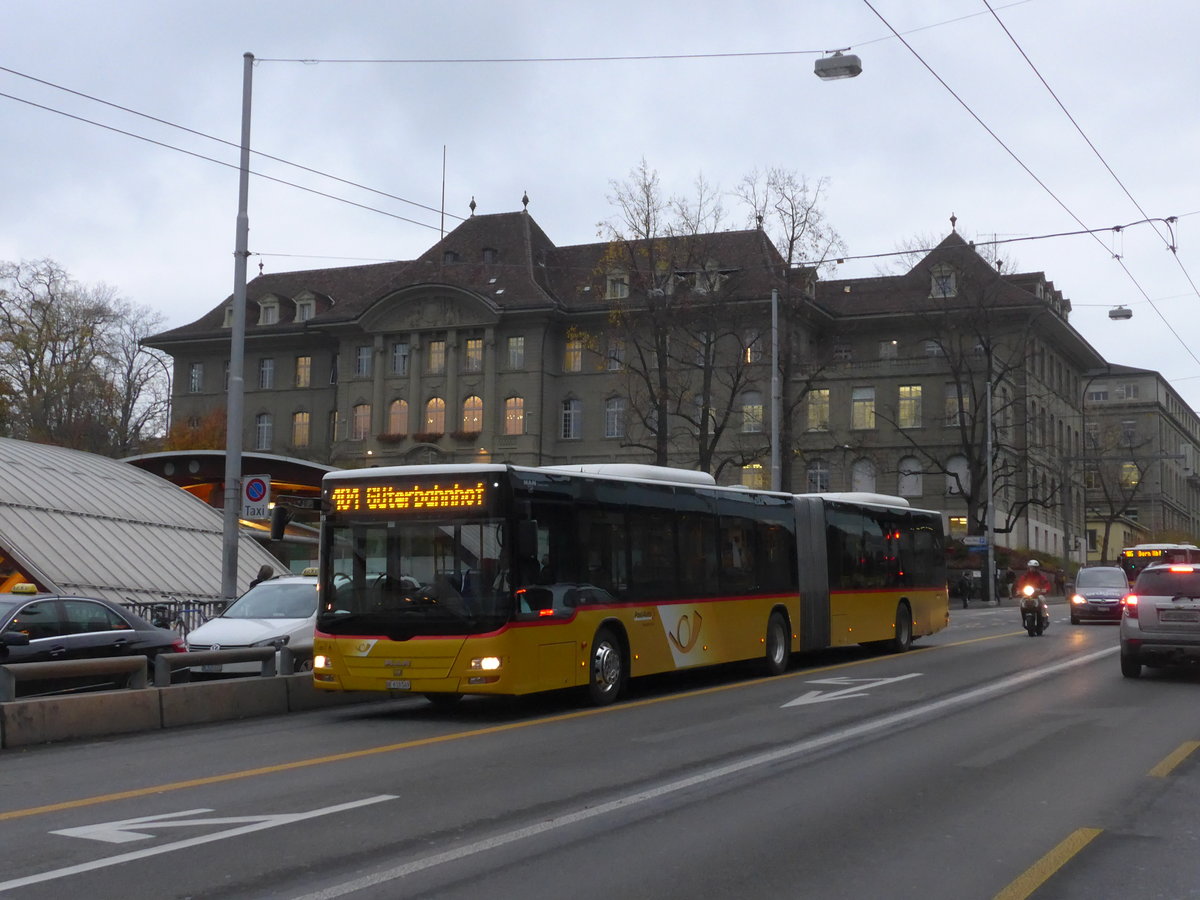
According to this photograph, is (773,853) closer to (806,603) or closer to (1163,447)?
(806,603)

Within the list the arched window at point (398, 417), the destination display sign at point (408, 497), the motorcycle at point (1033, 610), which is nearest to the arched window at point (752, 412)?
the arched window at point (398, 417)

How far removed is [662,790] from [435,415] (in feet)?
220

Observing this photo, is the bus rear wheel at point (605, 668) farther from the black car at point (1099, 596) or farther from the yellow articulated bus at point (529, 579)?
the black car at point (1099, 596)

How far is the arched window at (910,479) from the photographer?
72.8m

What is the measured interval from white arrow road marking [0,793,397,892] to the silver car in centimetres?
1290

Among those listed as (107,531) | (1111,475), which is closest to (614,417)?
(1111,475)

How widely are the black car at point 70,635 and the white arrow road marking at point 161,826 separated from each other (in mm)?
7332

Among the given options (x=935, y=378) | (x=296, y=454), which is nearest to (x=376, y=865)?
(x=935, y=378)

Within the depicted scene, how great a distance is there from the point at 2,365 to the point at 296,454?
17015 mm

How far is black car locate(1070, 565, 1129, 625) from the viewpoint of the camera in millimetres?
38531

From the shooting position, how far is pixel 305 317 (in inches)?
3292

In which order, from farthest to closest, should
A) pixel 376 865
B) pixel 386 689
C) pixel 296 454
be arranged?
pixel 296 454 → pixel 386 689 → pixel 376 865

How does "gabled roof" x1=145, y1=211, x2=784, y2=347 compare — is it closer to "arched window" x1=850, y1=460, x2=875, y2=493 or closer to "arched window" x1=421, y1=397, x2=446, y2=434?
"arched window" x1=421, y1=397, x2=446, y2=434

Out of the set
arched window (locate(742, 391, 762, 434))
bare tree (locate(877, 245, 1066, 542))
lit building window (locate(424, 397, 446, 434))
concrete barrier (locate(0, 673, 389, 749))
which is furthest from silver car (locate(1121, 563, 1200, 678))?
lit building window (locate(424, 397, 446, 434))
